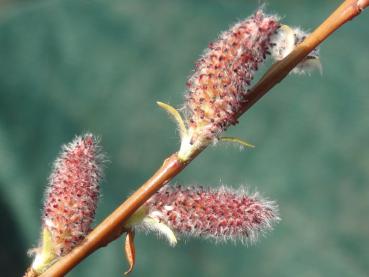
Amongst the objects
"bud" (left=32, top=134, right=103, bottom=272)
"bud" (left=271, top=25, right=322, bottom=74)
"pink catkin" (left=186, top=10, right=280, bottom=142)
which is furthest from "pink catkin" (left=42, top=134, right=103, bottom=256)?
"bud" (left=271, top=25, right=322, bottom=74)

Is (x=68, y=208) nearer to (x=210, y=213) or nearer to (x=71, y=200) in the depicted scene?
(x=71, y=200)

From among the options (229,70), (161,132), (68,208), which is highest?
(229,70)

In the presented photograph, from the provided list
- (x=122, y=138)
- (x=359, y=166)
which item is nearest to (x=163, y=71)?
(x=122, y=138)

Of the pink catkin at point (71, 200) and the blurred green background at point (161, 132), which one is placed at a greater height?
the pink catkin at point (71, 200)

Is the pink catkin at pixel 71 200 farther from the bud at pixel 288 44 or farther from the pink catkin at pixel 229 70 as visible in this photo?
the bud at pixel 288 44

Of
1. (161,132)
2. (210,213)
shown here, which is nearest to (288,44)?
(210,213)

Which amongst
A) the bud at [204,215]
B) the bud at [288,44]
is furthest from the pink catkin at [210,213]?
the bud at [288,44]

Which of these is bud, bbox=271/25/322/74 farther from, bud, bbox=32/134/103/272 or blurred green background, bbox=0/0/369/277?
blurred green background, bbox=0/0/369/277
